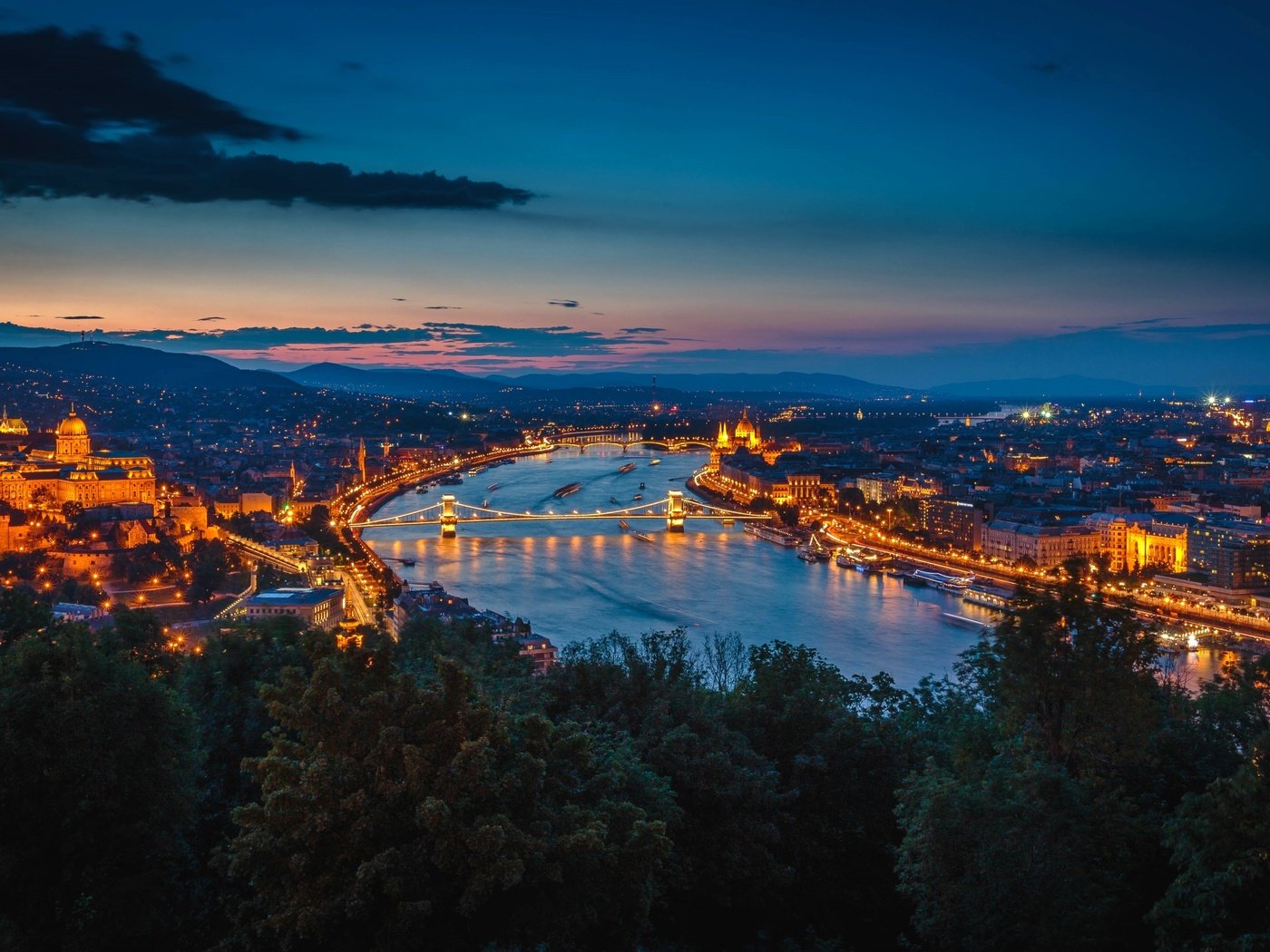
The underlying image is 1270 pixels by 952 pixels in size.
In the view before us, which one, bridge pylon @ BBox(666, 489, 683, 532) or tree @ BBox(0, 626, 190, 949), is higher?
tree @ BBox(0, 626, 190, 949)

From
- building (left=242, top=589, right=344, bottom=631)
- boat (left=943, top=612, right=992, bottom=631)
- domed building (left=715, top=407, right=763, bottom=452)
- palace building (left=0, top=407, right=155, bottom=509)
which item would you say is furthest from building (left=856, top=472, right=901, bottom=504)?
domed building (left=715, top=407, right=763, bottom=452)

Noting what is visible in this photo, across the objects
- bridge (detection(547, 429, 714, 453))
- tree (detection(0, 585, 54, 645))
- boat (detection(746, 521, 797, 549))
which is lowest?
bridge (detection(547, 429, 714, 453))

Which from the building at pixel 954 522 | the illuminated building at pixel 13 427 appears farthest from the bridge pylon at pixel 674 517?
the illuminated building at pixel 13 427

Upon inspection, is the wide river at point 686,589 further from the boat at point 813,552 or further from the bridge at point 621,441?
the bridge at point 621,441

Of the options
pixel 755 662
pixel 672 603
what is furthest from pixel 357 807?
pixel 672 603

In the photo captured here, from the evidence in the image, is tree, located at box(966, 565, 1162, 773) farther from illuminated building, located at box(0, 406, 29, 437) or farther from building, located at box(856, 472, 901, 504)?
illuminated building, located at box(0, 406, 29, 437)

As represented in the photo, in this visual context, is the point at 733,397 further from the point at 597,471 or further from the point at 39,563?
the point at 39,563
